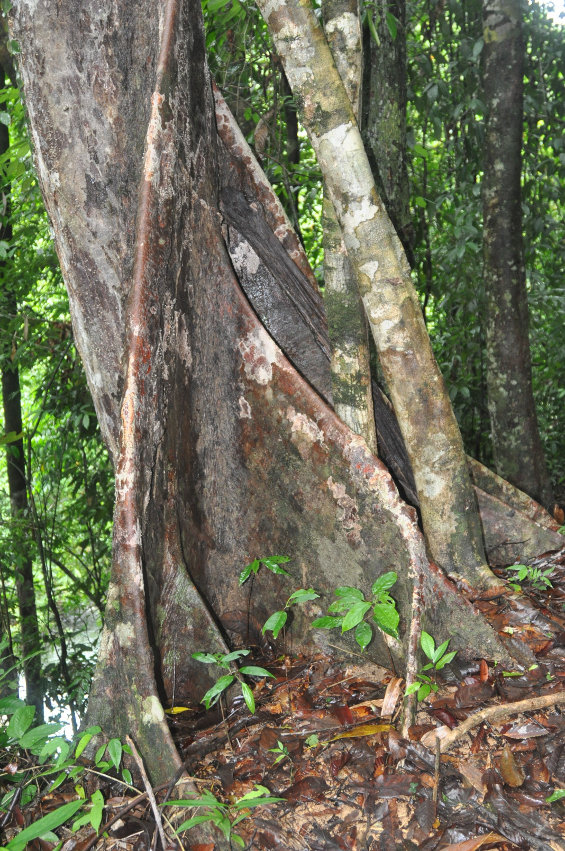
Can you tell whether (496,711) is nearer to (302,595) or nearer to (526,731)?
(526,731)

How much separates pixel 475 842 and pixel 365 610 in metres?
0.72

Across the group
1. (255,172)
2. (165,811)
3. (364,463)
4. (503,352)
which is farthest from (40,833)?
(503,352)

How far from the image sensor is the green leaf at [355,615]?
2214 mm

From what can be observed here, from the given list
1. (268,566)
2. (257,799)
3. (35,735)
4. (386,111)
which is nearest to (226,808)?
(257,799)

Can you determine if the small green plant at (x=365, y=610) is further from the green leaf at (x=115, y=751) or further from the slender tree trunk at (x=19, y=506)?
the slender tree trunk at (x=19, y=506)

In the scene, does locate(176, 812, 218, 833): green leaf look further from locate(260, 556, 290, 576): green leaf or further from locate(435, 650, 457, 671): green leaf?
locate(260, 556, 290, 576): green leaf

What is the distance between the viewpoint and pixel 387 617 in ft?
7.31

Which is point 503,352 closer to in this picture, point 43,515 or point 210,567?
point 210,567

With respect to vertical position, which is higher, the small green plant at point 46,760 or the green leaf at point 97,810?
the small green plant at point 46,760

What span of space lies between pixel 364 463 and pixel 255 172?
1.61 m

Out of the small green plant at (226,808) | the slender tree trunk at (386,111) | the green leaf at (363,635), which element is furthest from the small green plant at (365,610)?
the slender tree trunk at (386,111)

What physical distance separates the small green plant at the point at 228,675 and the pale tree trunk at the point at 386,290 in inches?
36.4

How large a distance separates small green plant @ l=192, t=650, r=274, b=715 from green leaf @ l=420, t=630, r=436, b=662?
50cm

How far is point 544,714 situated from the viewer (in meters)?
2.12
